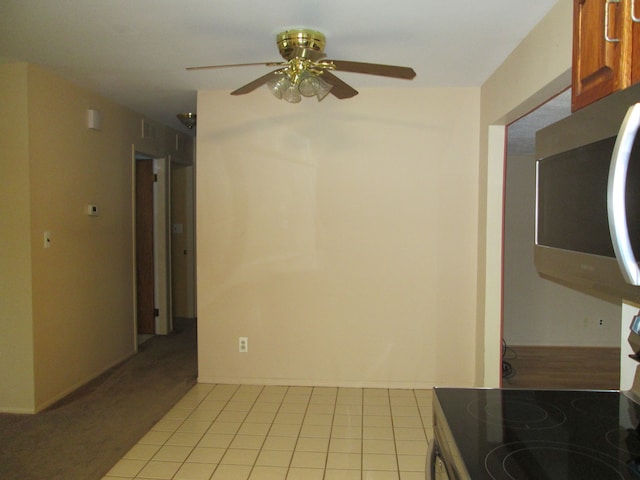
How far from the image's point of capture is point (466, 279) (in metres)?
3.64

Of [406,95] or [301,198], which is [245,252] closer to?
[301,198]

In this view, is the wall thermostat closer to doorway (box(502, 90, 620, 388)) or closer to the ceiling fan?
the ceiling fan

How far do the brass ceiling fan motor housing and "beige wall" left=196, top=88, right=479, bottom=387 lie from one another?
1.14 meters

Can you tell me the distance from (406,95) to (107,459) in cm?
315

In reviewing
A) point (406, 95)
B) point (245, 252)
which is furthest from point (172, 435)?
point (406, 95)

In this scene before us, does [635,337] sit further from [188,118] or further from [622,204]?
[188,118]

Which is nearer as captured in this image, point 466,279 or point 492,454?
point 492,454

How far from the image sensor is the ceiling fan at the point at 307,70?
7.22 ft

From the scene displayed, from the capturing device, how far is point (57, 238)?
3.37m

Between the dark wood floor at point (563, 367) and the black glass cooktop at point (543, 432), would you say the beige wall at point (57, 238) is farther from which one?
the dark wood floor at point (563, 367)

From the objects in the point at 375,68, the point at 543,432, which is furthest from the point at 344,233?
the point at 543,432

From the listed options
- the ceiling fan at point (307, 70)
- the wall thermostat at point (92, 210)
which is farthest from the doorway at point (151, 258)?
the ceiling fan at point (307, 70)

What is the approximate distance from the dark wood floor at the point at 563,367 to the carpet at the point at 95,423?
2.84 metres

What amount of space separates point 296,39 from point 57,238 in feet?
7.33
